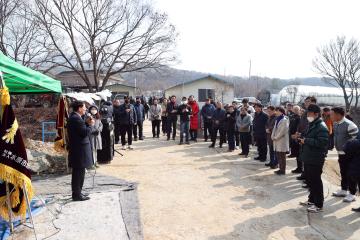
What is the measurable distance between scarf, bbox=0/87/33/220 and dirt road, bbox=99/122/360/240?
1.87 meters

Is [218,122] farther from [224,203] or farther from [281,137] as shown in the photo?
[224,203]

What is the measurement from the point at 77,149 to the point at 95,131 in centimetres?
262

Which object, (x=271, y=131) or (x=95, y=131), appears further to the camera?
(x=271, y=131)

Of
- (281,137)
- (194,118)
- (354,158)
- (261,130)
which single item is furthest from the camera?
(194,118)

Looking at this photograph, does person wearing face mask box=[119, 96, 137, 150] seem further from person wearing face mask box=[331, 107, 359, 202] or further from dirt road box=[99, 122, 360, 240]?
person wearing face mask box=[331, 107, 359, 202]

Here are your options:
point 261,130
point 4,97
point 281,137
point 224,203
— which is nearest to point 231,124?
point 261,130

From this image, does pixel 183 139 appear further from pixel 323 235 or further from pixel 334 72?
pixel 334 72

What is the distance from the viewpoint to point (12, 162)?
15.5 ft

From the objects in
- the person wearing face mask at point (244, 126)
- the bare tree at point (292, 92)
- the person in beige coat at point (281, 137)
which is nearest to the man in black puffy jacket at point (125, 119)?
the person wearing face mask at point (244, 126)

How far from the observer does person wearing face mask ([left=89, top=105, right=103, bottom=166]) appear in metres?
9.06

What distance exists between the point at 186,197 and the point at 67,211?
7.64 ft

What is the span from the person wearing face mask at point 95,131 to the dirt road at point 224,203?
0.61m

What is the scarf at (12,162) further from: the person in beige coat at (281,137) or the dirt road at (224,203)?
the person in beige coat at (281,137)

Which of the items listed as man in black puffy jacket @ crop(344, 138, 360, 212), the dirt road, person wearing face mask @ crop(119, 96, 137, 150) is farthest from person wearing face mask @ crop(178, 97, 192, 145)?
man in black puffy jacket @ crop(344, 138, 360, 212)
